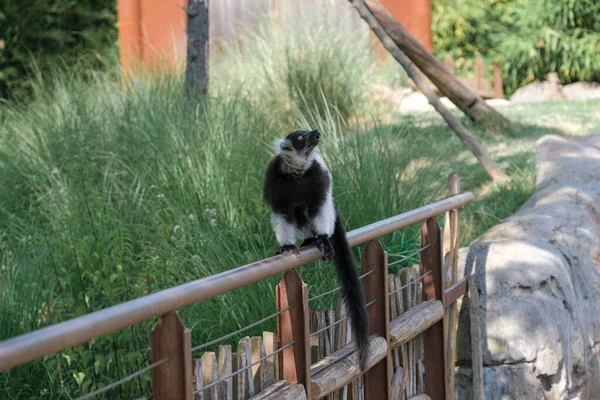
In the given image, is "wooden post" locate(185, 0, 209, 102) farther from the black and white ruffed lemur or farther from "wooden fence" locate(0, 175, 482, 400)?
the black and white ruffed lemur

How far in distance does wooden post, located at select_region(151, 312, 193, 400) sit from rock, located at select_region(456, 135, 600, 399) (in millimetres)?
2555

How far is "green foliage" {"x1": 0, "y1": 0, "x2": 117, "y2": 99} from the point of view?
1355 centimetres

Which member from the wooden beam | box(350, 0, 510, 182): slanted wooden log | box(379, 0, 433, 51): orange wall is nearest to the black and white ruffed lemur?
the wooden beam

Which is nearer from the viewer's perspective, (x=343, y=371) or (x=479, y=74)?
(x=343, y=371)

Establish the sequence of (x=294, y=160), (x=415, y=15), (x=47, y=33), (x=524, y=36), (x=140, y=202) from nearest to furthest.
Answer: (x=294, y=160) < (x=140, y=202) < (x=415, y=15) < (x=47, y=33) < (x=524, y=36)

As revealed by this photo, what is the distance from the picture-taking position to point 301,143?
2.92 m

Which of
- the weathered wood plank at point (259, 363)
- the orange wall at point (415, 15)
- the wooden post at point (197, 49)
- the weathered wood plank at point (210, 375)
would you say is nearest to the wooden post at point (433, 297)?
the weathered wood plank at point (259, 363)

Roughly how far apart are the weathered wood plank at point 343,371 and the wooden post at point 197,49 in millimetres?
3708

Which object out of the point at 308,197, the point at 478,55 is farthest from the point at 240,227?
the point at 478,55

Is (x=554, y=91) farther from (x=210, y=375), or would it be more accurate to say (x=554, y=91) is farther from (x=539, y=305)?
(x=210, y=375)

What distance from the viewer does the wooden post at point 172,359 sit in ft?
6.51

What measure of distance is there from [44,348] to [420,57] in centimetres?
666

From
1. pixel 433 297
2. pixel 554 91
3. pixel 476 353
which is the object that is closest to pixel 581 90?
pixel 554 91

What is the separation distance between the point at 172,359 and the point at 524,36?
14469 millimetres
